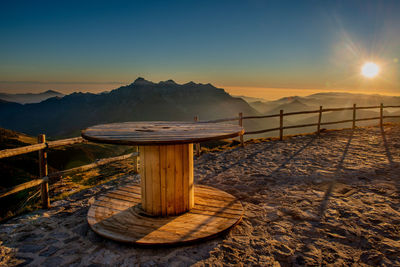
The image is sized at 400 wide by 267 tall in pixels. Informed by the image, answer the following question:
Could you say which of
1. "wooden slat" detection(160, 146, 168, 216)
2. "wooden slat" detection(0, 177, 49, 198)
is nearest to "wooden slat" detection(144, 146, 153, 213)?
"wooden slat" detection(160, 146, 168, 216)

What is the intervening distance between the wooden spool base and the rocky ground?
0.33ft

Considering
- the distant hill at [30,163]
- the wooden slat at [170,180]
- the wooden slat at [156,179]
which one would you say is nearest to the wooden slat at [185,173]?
the wooden slat at [170,180]

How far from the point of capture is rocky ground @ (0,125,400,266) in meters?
2.35

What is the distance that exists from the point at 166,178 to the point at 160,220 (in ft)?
1.79

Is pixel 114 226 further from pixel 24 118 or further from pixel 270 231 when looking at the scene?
pixel 24 118

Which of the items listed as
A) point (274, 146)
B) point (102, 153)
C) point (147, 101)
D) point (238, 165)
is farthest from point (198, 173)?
point (147, 101)

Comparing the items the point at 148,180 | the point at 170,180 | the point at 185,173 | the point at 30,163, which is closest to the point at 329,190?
the point at 185,173

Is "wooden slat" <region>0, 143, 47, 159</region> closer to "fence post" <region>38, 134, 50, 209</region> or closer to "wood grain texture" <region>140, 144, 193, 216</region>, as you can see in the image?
"fence post" <region>38, 134, 50, 209</region>

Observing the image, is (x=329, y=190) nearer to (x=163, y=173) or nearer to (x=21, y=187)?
(x=163, y=173)

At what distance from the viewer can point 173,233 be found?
2641 millimetres

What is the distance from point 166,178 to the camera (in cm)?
289

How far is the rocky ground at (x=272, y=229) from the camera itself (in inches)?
92.5

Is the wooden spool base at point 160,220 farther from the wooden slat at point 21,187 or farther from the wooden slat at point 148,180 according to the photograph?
the wooden slat at point 21,187

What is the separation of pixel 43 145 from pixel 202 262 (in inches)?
120
